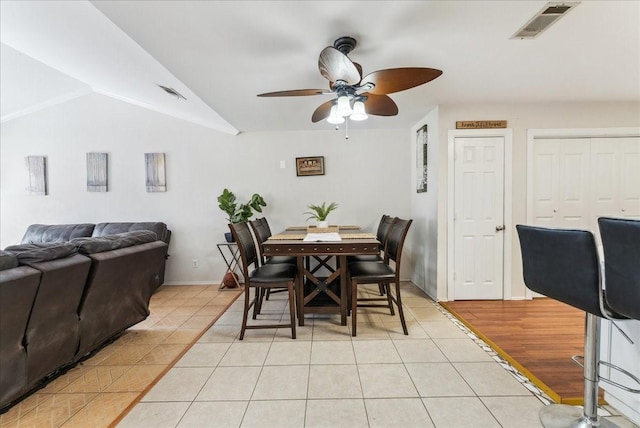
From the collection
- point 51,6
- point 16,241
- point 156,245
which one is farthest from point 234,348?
point 16,241

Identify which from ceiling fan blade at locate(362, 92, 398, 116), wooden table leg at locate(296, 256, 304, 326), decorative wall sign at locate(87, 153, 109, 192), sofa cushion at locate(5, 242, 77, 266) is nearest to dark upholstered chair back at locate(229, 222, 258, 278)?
wooden table leg at locate(296, 256, 304, 326)

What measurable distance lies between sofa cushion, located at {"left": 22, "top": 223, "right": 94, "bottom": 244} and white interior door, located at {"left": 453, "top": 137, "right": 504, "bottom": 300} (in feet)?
16.2

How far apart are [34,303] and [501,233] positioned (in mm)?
4008

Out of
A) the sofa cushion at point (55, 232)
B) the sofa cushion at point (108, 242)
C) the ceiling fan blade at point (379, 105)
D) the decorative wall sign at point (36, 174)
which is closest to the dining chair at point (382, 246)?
the ceiling fan blade at point (379, 105)

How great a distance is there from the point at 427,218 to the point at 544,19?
6.92 ft

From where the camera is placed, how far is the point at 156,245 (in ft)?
8.11

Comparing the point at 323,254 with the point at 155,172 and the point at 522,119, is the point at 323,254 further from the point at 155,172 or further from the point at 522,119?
the point at 155,172

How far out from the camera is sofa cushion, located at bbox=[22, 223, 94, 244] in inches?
146

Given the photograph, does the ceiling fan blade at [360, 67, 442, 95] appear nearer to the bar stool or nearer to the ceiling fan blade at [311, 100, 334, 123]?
the ceiling fan blade at [311, 100, 334, 123]

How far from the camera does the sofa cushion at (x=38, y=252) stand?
155 centimetres

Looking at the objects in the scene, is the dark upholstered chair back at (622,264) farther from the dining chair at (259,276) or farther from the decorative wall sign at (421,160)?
the decorative wall sign at (421,160)

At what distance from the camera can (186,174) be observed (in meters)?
4.02

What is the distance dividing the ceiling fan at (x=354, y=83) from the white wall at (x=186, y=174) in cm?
170

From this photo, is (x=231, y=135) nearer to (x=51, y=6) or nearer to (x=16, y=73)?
(x=51, y=6)
